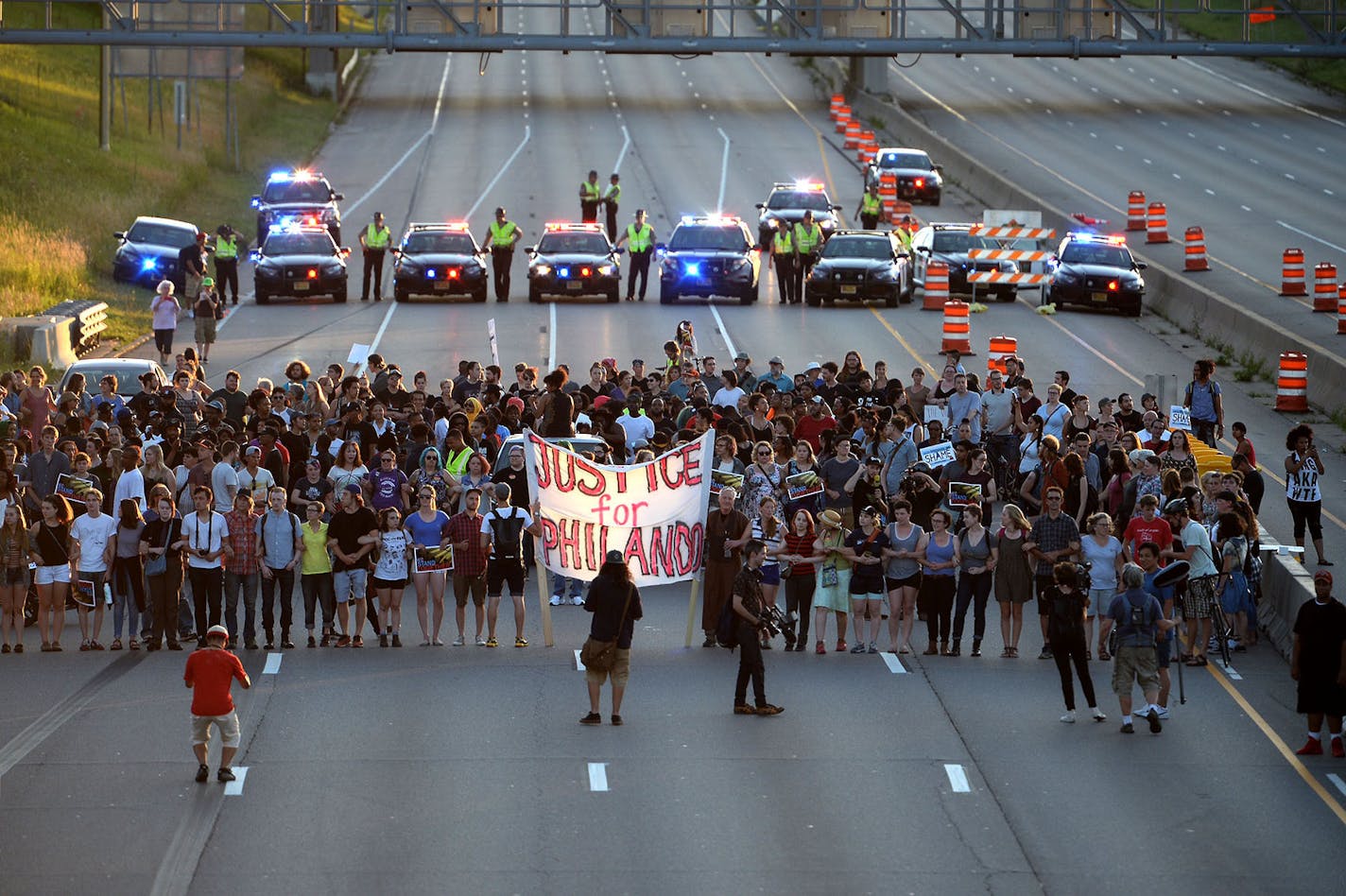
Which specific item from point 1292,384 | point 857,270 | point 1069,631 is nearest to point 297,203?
point 857,270

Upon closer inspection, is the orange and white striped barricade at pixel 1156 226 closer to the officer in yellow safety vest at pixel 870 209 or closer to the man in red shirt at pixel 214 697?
the officer in yellow safety vest at pixel 870 209

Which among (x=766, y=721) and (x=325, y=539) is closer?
(x=766, y=721)

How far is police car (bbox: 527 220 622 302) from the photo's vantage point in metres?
43.4

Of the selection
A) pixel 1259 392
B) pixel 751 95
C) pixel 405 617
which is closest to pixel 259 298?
pixel 1259 392

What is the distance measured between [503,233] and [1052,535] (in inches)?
912

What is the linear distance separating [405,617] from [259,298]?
21796mm

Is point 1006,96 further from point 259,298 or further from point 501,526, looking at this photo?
point 501,526

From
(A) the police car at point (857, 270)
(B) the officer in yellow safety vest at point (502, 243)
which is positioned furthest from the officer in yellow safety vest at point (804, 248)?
(B) the officer in yellow safety vest at point (502, 243)

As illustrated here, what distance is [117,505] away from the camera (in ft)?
73.2

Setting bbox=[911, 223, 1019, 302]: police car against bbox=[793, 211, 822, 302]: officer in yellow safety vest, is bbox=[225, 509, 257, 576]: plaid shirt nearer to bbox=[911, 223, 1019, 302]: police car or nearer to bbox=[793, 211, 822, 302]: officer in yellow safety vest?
bbox=[793, 211, 822, 302]: officer in yellow safety vest

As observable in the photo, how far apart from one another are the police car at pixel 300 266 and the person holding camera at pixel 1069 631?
85.9 feet

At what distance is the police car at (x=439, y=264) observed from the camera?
43.3 m

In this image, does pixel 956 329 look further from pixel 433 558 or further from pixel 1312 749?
pixel 1312 749

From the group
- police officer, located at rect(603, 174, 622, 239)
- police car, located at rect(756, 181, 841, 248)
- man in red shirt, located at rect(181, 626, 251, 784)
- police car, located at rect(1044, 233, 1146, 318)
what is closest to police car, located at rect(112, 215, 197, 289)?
police officer, located at rect(603, 174, 622, 239)
